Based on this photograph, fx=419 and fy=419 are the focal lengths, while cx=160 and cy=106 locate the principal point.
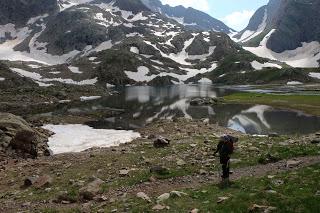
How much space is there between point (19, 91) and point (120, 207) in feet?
424

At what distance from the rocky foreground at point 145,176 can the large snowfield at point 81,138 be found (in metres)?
7.78

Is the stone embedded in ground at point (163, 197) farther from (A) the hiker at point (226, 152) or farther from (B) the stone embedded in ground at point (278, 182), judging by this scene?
(B) the stone embedded in ground at point (278, 182)

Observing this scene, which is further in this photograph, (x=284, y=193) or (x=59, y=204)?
(x=59, y=204)

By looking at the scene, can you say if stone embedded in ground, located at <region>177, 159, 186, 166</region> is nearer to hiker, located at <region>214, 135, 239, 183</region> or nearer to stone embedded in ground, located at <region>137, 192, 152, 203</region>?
hiker, located at <region>214, 135, 239, 183</region>

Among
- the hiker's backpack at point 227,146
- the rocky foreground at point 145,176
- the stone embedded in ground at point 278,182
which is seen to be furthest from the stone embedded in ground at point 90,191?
the stone embedded in ground at point 278,182

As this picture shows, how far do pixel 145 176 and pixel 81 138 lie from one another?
27.4 metres

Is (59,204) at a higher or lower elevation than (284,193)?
lower

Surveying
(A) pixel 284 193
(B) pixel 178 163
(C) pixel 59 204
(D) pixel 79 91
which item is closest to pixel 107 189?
(C) pixel 59 204

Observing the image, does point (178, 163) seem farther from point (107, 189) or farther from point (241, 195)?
point (241, 195)

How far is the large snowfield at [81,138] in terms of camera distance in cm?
4679

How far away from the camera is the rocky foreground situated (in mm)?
21938

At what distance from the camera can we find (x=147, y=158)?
32.5 metres

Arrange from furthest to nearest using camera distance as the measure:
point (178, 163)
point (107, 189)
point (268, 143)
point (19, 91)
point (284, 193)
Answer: point (19, 91), point (268, 143), point (178, 163), point (107, 189), point (284, 193)

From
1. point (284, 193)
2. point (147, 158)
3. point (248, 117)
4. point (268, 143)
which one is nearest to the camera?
point (284, 193)
